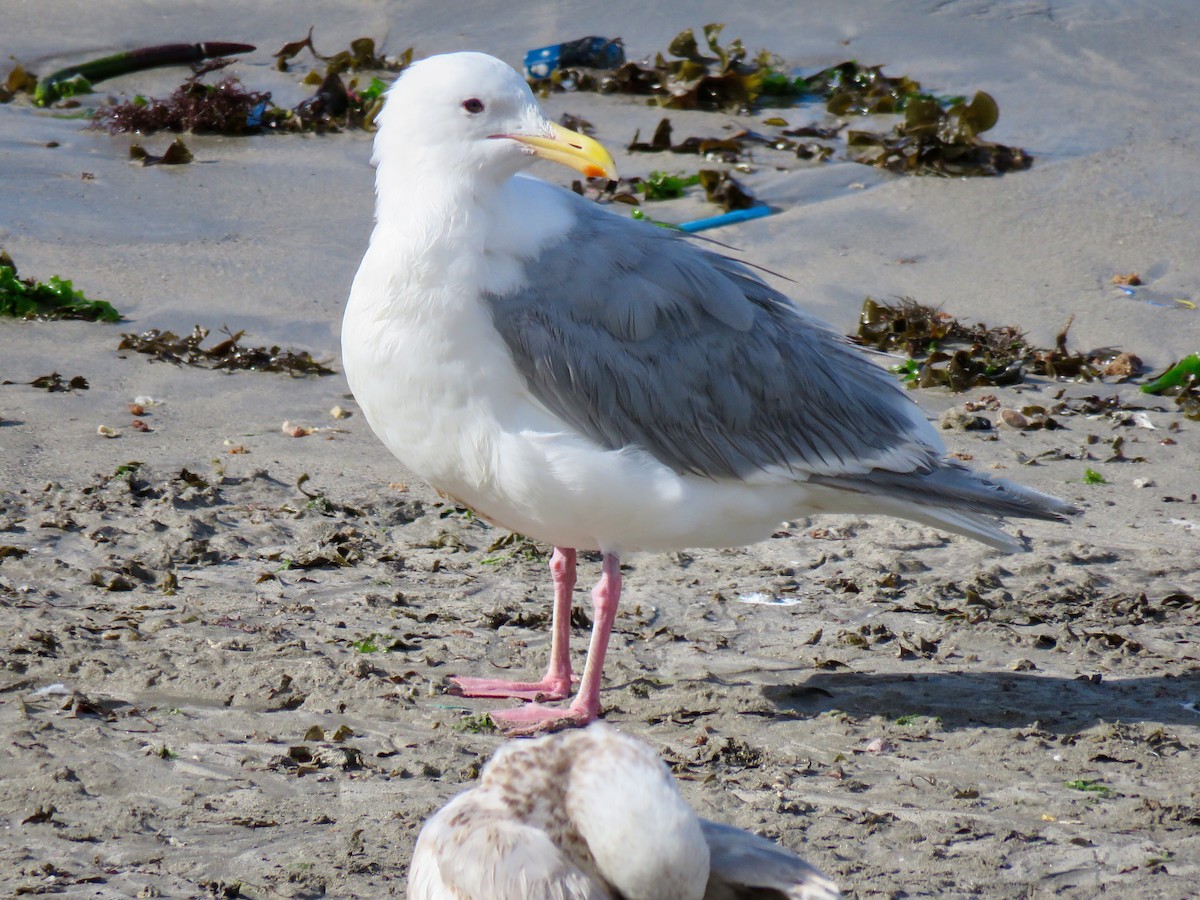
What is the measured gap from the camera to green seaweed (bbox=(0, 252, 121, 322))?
765 centimetres

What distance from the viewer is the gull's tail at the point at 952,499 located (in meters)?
5.22

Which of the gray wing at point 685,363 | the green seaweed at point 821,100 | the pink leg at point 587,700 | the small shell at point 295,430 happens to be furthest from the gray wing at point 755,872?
the green seaweed at point 821,100

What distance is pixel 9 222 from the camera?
8.73 metres

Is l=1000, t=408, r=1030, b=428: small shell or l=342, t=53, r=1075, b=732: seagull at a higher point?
l=342, t=53, r=1075, b=732: seagull

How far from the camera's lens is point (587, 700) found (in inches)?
191

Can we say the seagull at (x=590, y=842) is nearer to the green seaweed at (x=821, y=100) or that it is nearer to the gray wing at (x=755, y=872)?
the gray wing at (x=755, y=872)

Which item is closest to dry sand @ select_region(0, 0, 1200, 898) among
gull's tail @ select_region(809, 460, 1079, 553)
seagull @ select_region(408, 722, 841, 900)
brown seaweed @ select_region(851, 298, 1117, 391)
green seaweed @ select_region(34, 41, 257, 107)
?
brown seaweed @ select_region(851, 298, 1117, 391)

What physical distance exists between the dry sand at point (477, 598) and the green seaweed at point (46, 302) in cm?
13

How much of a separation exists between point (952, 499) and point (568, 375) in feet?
4.90

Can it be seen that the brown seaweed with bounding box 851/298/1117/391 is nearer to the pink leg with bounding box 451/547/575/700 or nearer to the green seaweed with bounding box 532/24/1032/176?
the green seaweed with bounding box 532/24/1032/176

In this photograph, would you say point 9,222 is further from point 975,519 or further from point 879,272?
point 975,519

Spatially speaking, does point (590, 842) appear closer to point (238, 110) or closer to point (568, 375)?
point (568, 375)

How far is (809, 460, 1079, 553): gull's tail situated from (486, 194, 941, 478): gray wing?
0.16 ft

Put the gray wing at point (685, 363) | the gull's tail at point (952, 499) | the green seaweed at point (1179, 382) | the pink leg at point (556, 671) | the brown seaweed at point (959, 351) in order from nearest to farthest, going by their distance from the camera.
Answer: the gray wing at point (685, 363), the pink leg at point (556, 671), the gull's tail at point (952, 499), the green seaweed at point (1179, 382), the brown seaweed at point (959, 351)
